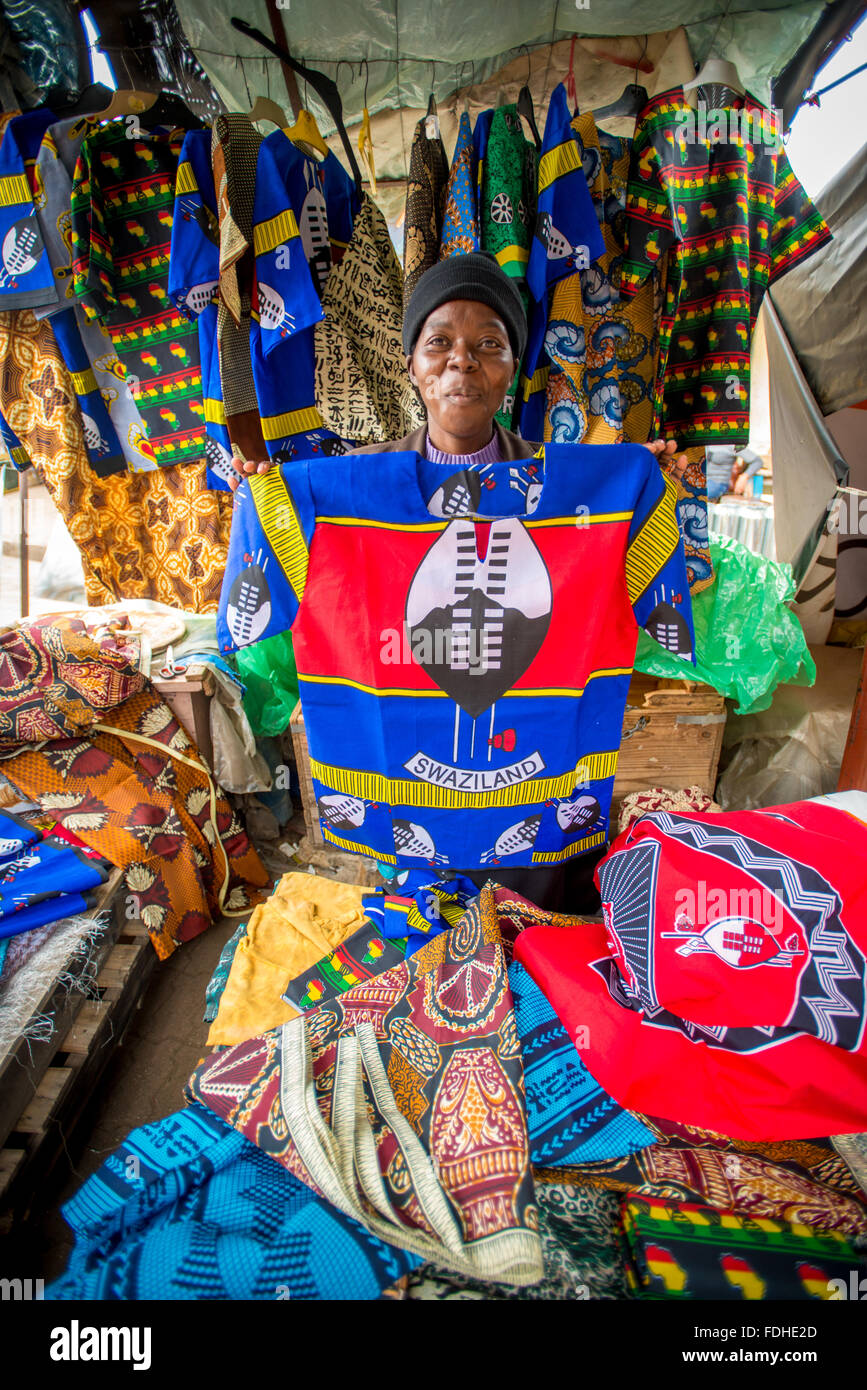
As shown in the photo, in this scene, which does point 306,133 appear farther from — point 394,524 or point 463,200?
point 394,524

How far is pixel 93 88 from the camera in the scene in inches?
86.8

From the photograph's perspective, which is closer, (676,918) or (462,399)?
(676,918)

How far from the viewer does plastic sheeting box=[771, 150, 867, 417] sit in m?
2.35

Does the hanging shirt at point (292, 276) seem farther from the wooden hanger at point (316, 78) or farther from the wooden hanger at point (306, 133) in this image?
the wooden hanger at point (316, 78)

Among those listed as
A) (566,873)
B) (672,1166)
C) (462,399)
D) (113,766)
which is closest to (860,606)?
(566,873)

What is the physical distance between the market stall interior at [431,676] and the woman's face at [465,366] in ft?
0.04

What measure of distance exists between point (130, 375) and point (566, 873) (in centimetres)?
245

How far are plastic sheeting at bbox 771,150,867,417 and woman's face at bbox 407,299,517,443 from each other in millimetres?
1811

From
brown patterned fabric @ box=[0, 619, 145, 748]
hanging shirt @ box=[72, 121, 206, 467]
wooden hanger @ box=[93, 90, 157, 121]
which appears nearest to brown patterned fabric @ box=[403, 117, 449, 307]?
hanging shirt @ box=[72, 121, 206, 467]

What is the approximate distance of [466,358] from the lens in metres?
1.43

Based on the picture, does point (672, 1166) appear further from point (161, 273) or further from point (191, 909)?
point (161, 273)

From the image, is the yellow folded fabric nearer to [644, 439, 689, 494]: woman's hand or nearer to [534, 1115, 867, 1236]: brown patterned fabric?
[534, 1115, 867, 1236]: brown patterned fabric
